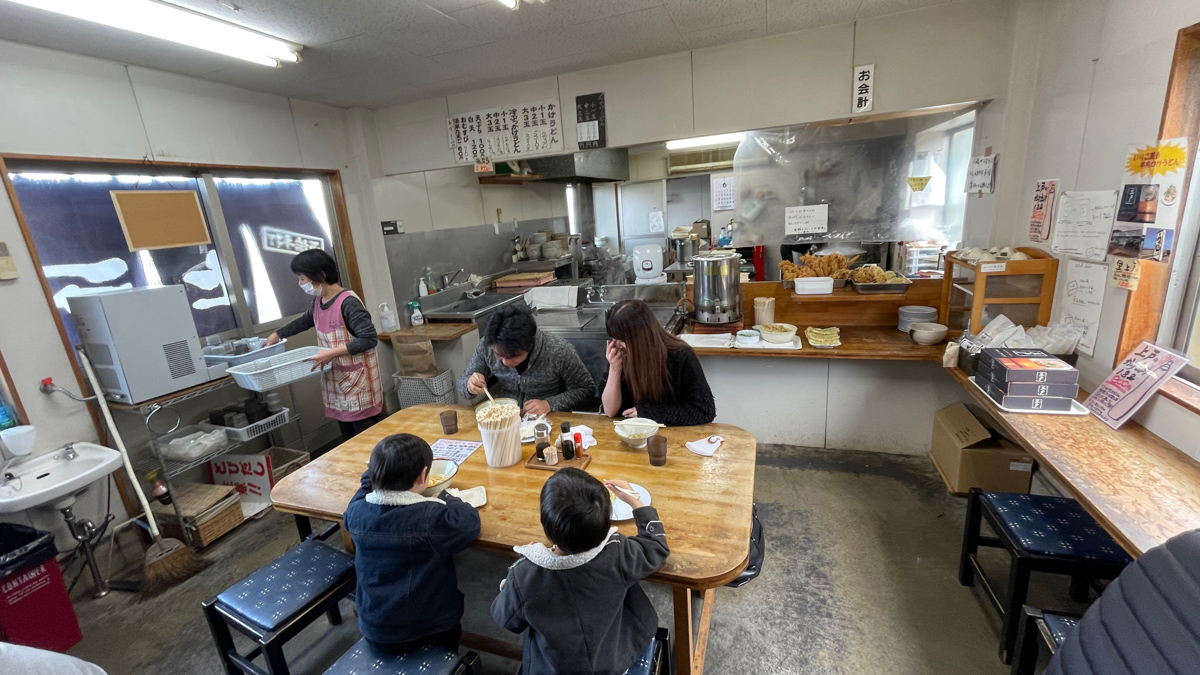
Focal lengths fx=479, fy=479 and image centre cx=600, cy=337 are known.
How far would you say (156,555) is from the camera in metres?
2.34

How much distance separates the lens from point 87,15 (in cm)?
186

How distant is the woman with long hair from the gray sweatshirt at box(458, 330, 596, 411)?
26 cm

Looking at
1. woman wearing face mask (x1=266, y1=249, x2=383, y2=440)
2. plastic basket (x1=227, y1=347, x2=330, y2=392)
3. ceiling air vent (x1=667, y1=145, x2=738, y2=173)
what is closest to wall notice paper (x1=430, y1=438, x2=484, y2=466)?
woman wearing face mask (x1=266, y1=249, x2=383, y2=440)

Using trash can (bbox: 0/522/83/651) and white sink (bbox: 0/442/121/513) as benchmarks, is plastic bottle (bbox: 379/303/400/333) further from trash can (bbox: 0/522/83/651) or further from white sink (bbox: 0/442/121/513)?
trash can (bbox: 0/522/83/651)

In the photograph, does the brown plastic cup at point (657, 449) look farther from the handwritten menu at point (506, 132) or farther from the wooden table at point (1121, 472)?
the handwritten menu at point (506, 132)

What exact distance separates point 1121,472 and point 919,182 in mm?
2164

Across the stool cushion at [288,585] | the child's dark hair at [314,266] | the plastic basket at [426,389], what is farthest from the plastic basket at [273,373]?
the stool cushion at [288,585]

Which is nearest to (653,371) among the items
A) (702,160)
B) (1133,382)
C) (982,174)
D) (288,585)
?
(288,585)

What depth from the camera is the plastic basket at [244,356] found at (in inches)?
108

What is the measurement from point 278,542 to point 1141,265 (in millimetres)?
3976

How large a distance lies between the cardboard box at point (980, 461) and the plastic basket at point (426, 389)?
3.33 meters

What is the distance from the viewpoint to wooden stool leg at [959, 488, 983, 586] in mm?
1909

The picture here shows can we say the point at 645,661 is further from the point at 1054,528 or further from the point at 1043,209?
the point at 1043,209

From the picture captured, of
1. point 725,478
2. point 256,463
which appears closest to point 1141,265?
point 725,478
